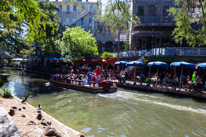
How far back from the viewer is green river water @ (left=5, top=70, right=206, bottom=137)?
365 inches

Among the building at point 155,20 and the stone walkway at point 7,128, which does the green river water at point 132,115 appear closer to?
the stone walkway at point 7,128

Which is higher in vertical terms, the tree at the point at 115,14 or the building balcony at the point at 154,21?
the building balcony at the point at 154,21

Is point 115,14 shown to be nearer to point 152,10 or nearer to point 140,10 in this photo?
point 140,10

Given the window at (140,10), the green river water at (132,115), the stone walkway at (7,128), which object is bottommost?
the green river water at (132,115)

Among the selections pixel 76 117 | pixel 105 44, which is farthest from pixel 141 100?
pixel 105 44

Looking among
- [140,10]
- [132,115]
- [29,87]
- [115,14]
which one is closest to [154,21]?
[140,10]

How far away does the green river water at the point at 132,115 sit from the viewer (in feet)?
30.4

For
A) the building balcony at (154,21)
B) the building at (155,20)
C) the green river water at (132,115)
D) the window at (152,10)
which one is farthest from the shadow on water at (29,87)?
the window at (152,10)

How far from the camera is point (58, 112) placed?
40.1 feet

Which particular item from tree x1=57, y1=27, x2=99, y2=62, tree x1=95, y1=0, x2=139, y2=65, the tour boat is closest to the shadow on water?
the tour boat

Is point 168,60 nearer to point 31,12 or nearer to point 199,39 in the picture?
point 199,39

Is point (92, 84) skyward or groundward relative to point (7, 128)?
groundward

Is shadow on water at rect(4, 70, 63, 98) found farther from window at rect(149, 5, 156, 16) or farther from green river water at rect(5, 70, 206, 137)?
window at rect(149, 5, 156, 16)

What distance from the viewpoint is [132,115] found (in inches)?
467
